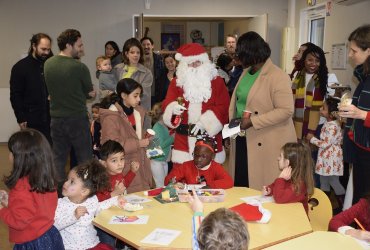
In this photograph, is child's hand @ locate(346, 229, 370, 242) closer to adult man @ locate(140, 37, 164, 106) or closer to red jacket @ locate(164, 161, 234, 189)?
red jacket @ locate(164, 161, 234, 189)

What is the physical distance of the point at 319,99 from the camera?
14.0ft

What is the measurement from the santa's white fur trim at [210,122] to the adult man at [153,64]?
8.24ft

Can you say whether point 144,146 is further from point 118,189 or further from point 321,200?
point 321,200

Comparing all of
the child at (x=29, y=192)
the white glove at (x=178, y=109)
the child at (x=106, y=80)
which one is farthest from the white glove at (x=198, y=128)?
the child at (x=106, y=80)

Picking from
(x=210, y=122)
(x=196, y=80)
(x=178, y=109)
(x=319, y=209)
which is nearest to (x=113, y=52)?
(x=196, y=80)

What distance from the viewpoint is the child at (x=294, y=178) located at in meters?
2.66

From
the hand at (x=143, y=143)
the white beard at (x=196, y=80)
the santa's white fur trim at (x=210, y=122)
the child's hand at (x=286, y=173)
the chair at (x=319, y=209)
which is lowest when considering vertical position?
the chair at (x=319, y=209)

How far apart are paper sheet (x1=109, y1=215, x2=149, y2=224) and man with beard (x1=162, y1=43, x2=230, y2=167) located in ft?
4.30

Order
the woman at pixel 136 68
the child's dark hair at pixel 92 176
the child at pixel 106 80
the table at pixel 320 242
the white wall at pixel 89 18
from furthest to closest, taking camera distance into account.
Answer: the white wall at pixel 89 18, the child at pixel 106 80, the woman at pixel 136 68, the child's dark hair at pixel 92 176, the table at pixel 320 242

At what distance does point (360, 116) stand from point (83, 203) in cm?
179

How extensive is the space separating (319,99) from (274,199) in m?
1.95

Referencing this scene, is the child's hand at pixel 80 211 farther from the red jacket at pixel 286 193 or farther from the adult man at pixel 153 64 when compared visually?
the adult man at pixel 153 64

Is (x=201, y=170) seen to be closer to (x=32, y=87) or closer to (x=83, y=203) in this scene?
(x=83, y=203)

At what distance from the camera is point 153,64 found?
6.09 m
